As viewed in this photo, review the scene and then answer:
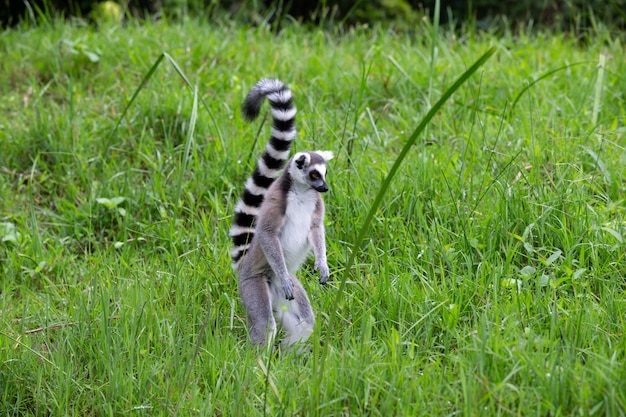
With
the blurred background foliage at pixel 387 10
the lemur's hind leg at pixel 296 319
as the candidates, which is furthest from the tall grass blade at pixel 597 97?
the blurred background foliage at pixel 387 10

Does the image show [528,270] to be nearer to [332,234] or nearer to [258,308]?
[332,234]

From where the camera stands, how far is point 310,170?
3.59 m

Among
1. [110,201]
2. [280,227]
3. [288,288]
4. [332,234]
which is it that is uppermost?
[280,227]

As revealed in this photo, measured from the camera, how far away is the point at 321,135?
520cm

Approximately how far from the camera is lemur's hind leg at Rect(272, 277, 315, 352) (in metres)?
3.56

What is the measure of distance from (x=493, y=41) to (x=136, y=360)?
180 inches

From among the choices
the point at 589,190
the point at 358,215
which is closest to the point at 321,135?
the point at 358,215

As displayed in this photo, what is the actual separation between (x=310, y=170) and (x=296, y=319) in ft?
2.36

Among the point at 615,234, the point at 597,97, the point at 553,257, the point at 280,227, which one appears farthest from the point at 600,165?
the point at 280,227

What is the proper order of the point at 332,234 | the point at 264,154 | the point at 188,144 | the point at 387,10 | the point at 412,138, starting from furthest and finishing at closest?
the point at 387,10 < the point at 332,234 < the point at 264,154 < the point at 188,144 < the point at 412,138

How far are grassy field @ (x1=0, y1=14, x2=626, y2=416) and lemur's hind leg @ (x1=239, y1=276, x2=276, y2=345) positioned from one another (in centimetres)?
8

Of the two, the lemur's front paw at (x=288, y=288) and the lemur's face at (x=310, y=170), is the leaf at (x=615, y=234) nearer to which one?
the lemur's face at (x=310, y=170)

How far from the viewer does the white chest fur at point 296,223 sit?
12.1ft

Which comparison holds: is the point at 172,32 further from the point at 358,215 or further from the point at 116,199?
the point at 358,215
